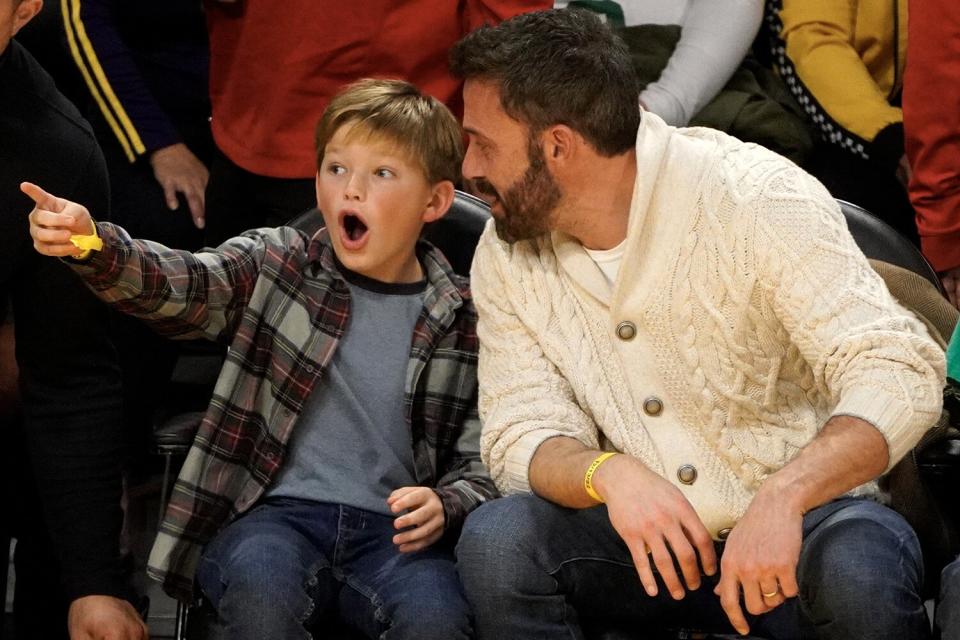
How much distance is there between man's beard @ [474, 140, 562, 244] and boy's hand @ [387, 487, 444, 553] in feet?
1.64

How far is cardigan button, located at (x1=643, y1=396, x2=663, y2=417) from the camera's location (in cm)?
257

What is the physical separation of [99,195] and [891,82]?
2.22 metres

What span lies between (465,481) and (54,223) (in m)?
0.91


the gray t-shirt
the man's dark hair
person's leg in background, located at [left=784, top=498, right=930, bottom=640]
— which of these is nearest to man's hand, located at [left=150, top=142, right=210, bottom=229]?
the gray t-shirt

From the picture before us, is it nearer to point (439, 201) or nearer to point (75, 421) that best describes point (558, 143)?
point (439, 201)

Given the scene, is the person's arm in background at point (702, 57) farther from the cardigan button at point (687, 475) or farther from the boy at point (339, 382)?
the cardigan button at point (687, 475)

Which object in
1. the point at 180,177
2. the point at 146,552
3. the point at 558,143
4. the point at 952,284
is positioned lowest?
the point at 146,552

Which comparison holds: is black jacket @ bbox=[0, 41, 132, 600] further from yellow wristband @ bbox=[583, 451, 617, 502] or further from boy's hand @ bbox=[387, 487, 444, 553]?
yellow wristband @ bbox=[583, 451, 617, 502]

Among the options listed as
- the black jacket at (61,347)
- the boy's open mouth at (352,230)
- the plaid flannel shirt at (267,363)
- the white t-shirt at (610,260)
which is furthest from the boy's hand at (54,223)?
the white t-shirt at (610,260)

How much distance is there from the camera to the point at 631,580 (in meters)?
2.47

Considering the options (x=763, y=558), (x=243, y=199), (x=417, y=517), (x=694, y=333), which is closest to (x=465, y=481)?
(x=417, y=517)

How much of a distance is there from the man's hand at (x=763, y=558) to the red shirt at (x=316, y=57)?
159cm

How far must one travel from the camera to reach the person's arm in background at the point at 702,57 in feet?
12.4

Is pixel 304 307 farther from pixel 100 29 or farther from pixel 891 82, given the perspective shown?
pixel 891 82
